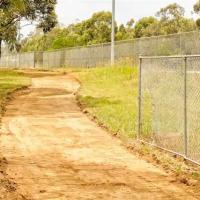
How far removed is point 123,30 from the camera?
3474 inches

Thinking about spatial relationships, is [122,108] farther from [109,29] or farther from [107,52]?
[109,29]

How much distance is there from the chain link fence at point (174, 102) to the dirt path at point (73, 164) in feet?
2.72

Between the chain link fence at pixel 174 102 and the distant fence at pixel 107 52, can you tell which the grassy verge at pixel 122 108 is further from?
the distant fence at pixel 107 52

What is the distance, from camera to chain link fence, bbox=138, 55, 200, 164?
11250 millimetres

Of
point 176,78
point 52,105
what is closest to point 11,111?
point 52,105

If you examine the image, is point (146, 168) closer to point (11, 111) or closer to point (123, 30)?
point (11, 111)

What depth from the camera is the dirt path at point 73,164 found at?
910 centimetres

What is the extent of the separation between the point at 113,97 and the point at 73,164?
13.7 meters

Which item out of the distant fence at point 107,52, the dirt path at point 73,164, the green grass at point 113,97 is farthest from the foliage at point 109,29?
the dirt path at point 73,164

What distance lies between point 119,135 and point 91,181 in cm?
511

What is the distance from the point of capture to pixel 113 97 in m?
25.0

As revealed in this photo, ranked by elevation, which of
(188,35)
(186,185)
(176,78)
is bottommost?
(186,185)

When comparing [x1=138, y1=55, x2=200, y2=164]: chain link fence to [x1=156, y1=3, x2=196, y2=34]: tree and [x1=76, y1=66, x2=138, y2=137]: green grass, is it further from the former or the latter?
[x1=156, y1=3, x2=196, y2=34]: tree

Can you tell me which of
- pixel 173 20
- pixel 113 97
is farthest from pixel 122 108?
pixel 173 20
